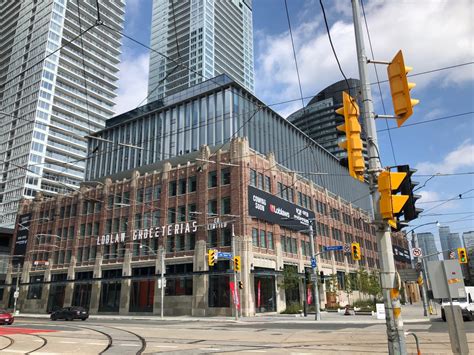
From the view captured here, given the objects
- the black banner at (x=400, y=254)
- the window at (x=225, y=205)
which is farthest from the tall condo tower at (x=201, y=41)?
the window at (x=225, y=205)

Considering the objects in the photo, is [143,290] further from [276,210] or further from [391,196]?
[391,196]

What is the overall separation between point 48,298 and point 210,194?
1251 inches

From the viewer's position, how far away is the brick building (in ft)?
130

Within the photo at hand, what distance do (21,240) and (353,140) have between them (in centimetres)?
6899

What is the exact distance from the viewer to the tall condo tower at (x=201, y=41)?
140 m

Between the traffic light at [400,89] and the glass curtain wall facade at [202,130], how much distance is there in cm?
3682

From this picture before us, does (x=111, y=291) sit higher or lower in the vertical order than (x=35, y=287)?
lower

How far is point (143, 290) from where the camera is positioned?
4453 cm

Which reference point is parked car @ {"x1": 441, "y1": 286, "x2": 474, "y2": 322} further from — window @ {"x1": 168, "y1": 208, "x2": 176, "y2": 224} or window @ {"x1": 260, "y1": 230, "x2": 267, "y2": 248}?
window @ {"x1": 168, "y1": 208, "x2": 176, "y2": 224}

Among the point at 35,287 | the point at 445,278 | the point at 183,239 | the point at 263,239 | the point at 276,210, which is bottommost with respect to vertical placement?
the point at 445,278

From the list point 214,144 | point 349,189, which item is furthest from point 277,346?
point 349,189

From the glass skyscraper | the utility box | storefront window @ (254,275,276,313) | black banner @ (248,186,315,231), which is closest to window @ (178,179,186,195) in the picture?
black banner @ (248,186,315,231)

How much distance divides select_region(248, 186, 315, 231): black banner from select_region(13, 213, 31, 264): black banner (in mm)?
42571

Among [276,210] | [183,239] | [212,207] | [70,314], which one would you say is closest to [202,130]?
[212,207]
